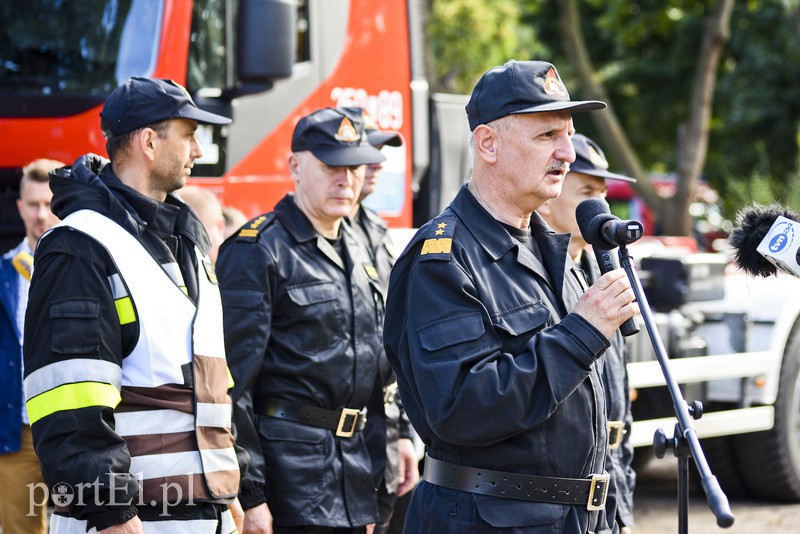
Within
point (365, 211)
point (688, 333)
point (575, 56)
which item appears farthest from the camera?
point (575, 56)

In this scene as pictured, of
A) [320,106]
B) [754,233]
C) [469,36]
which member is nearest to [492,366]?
[754,233]

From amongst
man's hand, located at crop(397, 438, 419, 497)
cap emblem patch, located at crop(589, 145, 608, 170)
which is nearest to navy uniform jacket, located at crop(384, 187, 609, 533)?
cap emblem patch, located at crop(589, 145, 608, 170)

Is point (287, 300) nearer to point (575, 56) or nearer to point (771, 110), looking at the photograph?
point (575, 56)

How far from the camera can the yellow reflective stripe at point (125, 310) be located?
3.12 meters

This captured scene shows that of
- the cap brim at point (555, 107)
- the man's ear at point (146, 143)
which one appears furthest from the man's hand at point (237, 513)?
the cap brim at point (555, 107)

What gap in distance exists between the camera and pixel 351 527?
4.24 m

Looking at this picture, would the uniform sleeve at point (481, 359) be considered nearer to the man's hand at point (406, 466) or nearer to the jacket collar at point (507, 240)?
the jacket collar at point (507, 240)

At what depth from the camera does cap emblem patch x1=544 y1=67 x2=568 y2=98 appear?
9.47 feet

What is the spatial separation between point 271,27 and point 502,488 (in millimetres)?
3160

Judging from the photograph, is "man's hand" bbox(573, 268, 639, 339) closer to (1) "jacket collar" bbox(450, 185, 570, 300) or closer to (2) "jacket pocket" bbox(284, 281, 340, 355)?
(1) "jacket collar" bbox(450, 185, 570, 300)

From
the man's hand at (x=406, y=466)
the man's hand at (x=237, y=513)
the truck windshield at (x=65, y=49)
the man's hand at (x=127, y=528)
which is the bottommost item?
the man's hand at (x=406, y=466)

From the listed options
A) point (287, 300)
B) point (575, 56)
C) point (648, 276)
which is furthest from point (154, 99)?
point (575, 56)

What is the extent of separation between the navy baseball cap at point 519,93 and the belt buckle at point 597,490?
919 mm

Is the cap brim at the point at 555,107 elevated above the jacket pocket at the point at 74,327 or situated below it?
above
